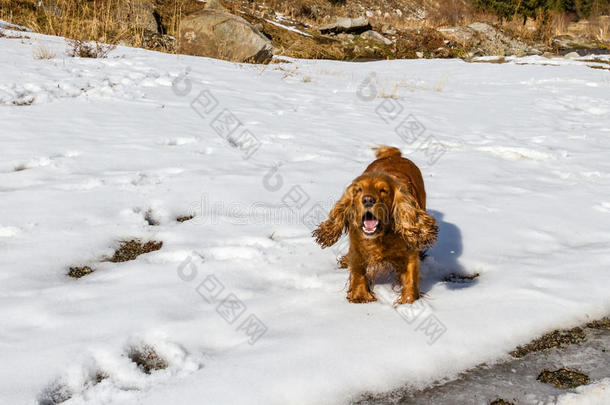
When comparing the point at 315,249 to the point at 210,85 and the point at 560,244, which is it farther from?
the point at 210,85

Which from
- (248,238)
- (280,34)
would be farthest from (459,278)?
(280,34)

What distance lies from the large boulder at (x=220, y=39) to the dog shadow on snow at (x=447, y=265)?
9.10 metres

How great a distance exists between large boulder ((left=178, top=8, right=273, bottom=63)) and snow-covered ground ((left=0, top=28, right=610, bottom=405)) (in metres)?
3.79

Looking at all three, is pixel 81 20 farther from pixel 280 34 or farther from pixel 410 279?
pixel 410 279

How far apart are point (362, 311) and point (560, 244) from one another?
1.91m

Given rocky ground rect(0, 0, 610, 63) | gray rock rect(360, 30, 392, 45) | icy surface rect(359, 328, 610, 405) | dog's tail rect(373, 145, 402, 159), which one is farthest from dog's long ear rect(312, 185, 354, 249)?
gray rock rect(360, 30, 392, 45)

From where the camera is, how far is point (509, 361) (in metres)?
2.27

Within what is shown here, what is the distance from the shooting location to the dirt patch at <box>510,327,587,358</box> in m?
2.36

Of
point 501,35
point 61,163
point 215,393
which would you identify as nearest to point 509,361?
point 215,393

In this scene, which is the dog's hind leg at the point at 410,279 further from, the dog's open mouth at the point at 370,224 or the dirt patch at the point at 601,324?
the dirt patch at the point at 601,324

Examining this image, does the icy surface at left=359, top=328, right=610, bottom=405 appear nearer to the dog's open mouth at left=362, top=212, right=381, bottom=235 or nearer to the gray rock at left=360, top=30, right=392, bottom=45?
the dog's open mouth at left=362, top=212, right=381, bottom=235

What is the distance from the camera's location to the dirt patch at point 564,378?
2.09 m

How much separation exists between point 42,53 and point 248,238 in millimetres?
6674

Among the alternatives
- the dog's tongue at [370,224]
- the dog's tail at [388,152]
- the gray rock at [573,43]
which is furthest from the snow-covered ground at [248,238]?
the gray rock at [573,43]
